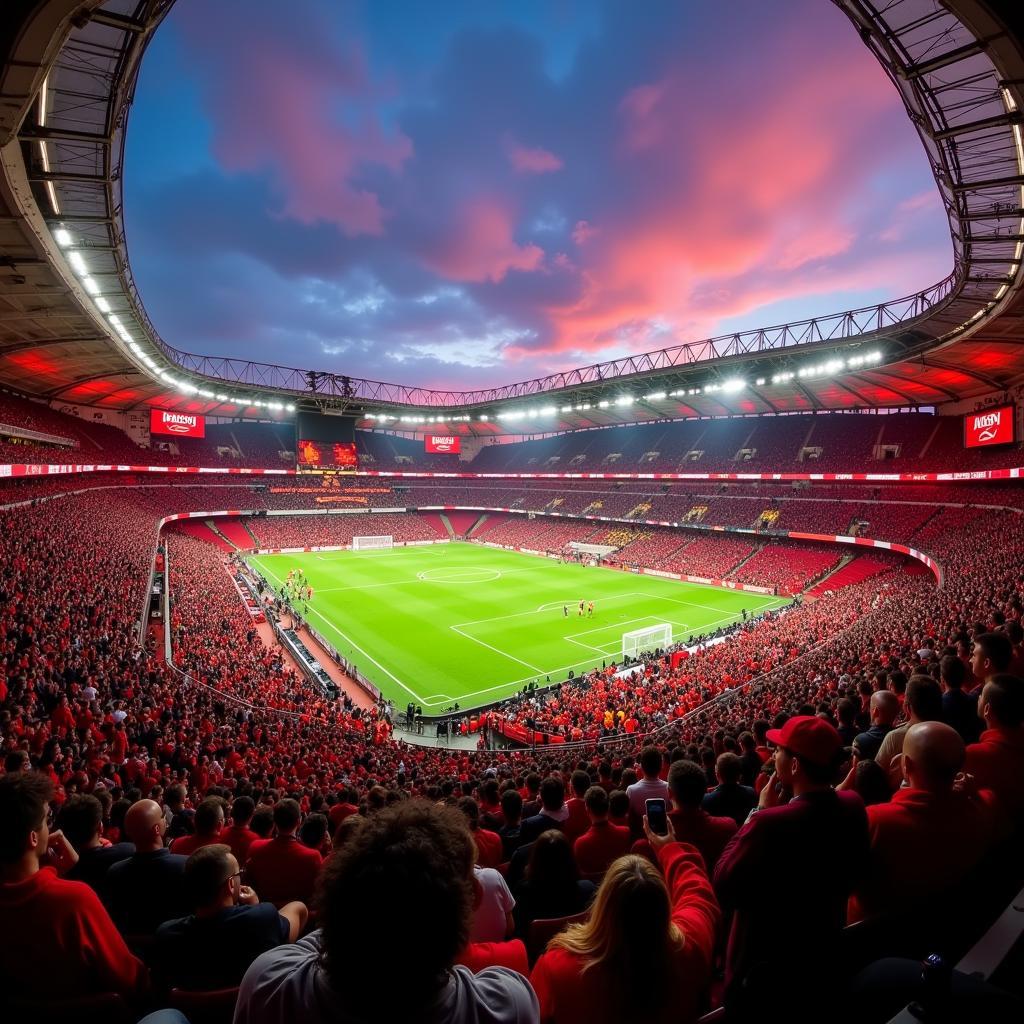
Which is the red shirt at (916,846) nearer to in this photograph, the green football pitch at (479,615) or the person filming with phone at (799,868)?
the person filming with phone at (799,868)

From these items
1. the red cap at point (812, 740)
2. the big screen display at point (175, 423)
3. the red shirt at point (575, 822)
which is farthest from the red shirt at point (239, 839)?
the big screen display at point (175, 423)

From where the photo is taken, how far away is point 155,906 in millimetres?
3693

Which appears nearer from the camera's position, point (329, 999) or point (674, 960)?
point (329, 999)

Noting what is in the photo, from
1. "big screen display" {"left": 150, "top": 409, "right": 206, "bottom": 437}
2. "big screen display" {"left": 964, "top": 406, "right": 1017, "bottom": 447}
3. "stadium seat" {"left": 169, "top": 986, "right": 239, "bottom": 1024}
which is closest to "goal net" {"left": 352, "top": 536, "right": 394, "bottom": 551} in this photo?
"big screen display" {"left": 150, "top": 409, "right": 206, "bottom": 437}

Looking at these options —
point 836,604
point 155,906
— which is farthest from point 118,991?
point 836,604

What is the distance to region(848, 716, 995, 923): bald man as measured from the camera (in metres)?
2.85

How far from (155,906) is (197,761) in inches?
378

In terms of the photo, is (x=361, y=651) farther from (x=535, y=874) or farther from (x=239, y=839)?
(x=535, y=874)

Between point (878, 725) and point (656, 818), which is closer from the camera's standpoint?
point (656, 818)

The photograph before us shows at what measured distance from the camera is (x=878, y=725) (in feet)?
20.3

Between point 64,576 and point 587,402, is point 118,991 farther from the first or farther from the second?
point 587,402

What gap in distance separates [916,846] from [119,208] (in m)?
24.5

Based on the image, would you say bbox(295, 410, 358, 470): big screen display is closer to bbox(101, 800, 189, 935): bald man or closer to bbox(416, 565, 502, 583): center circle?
bbox(416, 565, 502, 583): center circle

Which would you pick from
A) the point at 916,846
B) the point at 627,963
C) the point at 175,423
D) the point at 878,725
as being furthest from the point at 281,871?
the point at 175,423
